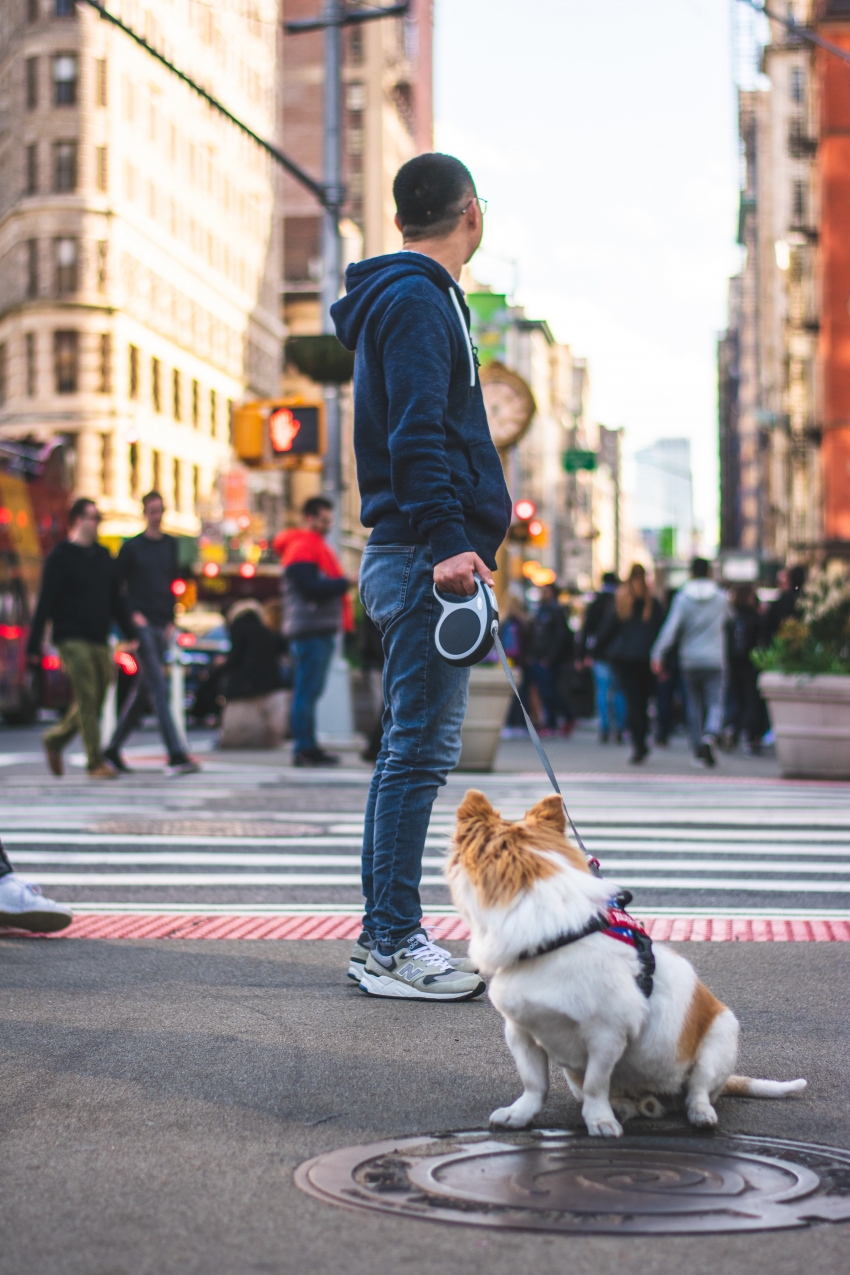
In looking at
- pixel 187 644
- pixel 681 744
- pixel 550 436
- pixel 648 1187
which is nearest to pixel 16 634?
pixel 187 644

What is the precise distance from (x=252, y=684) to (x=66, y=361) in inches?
1906

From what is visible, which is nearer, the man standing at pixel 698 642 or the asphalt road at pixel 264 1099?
the asphalt road at pixel 264 1099

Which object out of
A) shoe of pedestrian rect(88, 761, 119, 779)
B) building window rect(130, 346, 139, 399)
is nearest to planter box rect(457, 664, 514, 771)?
→ shoe of pedestrian rect(88, 761, 119, 779)

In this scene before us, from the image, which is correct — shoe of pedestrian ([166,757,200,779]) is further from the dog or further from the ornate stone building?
the ornate stone building

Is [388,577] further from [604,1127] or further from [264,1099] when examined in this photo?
[604,1127]

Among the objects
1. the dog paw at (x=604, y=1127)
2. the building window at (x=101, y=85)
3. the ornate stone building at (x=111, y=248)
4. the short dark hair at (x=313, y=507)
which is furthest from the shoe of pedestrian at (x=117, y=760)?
the building window at (x=101, y=85)

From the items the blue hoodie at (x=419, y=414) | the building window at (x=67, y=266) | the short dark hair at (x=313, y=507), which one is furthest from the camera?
the building window at (x=67, y=266)

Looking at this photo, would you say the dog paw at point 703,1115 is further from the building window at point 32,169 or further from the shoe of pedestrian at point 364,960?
the building window at point 32,169

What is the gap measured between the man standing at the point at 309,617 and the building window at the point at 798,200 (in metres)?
70.7

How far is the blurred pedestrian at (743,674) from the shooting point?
19.7 metres

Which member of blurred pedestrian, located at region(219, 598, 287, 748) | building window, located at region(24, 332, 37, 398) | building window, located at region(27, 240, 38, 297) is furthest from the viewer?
building window, located at region(27, 240, 38, 297)

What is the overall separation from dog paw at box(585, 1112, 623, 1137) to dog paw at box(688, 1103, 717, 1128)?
16cm

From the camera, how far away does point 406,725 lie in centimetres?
502

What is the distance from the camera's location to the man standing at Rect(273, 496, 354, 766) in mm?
14203
